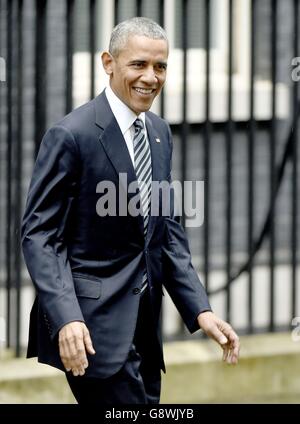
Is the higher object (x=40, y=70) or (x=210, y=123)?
(x=40, y=70)

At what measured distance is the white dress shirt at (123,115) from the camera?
4720 millimetres

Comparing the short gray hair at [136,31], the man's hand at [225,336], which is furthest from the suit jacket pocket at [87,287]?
the short gray hair at [136,31]

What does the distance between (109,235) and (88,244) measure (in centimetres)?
7

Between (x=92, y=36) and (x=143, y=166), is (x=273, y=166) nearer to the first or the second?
(x=92, y=36)

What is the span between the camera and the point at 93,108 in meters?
4.72

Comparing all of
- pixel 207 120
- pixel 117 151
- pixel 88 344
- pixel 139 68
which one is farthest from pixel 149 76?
pixel 207 120

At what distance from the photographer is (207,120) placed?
23.4ft

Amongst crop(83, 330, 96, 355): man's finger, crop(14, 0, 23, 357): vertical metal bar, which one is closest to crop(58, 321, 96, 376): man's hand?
crop(83, 330, 96, 355): man's finger

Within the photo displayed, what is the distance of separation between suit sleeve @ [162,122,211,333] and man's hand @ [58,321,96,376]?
548 millimetres

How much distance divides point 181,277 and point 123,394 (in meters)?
0.46

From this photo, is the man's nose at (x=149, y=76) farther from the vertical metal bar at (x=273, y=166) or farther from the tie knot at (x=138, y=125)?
the vertical metal bar at (x=273, y=166)

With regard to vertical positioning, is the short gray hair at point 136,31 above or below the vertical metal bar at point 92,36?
below
